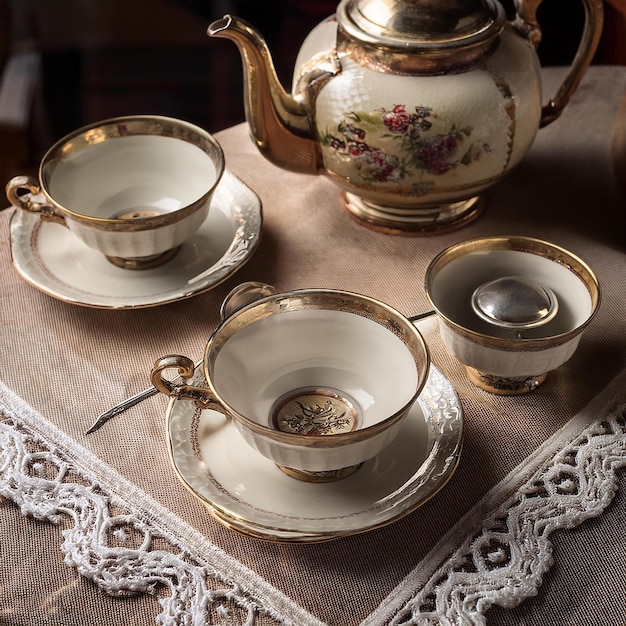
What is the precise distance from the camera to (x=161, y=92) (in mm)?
1921

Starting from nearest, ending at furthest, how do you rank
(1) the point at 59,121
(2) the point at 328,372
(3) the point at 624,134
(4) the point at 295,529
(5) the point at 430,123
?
(4) the point at 295,529 < (2) the point at 328,372 < (5) the point at 430,123 < (3) the point at 624,134 < (1) the point at 59,121

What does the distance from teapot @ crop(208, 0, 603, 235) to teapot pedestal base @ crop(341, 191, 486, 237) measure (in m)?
0.02

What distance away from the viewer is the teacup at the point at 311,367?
555 mm

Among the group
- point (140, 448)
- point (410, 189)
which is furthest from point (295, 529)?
point (410, 189)

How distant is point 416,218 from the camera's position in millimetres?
832

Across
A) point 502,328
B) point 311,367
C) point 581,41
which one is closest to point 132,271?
point 311,367

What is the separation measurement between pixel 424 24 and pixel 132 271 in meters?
0.34

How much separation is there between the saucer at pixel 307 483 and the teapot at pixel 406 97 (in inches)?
9.2

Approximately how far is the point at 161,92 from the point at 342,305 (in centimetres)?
146

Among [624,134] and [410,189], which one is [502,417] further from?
[624,134]

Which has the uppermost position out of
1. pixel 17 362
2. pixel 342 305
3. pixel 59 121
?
pixel 342 305

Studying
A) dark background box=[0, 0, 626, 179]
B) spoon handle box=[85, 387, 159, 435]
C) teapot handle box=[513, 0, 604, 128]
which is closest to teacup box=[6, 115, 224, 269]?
spoon handle box=[85, 387, 159, 435]

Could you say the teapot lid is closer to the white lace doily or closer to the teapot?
the teapot

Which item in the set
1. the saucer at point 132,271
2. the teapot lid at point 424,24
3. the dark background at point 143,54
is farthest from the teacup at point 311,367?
the dark background at point 143,54
